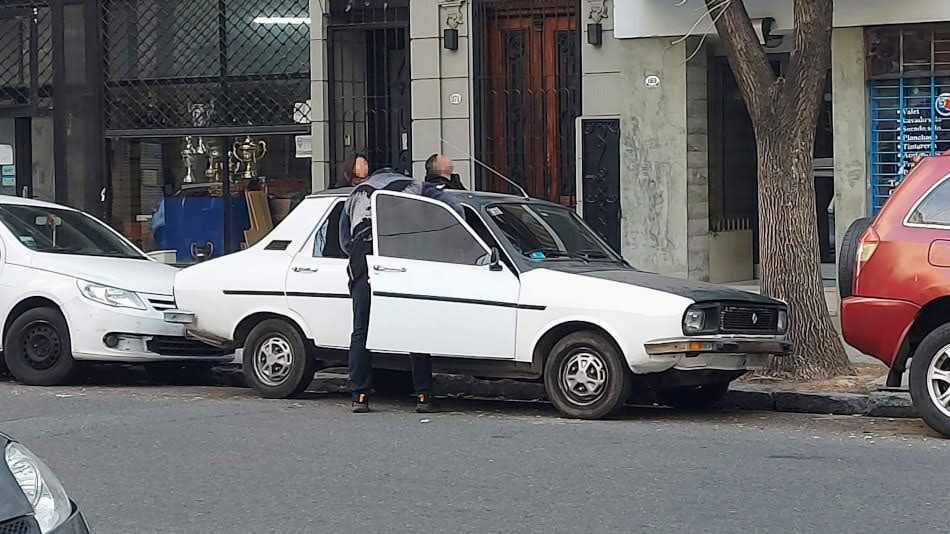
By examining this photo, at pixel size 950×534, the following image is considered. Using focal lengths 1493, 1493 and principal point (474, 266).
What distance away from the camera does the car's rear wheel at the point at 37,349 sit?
490 inches

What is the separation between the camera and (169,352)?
1243 centimetres

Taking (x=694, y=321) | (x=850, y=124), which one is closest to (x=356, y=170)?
(x=694, y=321)

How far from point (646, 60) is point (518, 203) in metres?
5.86

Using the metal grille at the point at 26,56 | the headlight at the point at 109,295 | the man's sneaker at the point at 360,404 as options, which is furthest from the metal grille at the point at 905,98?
the metal grille at the point at 26,56

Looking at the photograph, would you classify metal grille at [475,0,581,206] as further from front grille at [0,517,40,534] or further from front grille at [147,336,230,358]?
front grille at [0,517,40,534]

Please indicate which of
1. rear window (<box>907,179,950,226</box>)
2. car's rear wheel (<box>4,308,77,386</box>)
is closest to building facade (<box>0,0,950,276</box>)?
car's rear wheel (<box>4,308,77,386</box>)

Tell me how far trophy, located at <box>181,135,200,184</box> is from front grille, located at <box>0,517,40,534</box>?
1506cm

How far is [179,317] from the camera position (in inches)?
485

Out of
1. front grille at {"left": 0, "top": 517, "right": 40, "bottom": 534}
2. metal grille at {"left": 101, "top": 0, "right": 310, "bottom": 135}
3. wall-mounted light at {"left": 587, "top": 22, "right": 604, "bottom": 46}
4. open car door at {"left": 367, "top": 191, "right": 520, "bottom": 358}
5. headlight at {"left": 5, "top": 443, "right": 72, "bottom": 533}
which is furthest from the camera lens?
metal grille at {"left": 101, "top": 0, "right": 310, "bottom": 135}

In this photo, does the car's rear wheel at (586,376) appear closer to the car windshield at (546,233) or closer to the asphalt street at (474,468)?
the asphalt street at (474,468)

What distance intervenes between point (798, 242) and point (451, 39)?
6.76 meters

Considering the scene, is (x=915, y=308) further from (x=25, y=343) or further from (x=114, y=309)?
(x=25, y=343)

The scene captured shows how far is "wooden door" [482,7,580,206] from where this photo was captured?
56.4 feet

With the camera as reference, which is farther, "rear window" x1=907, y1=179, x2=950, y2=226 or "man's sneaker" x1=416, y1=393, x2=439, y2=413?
"man's sneaker" x1=416, y1=393, x2=439, y2=413
